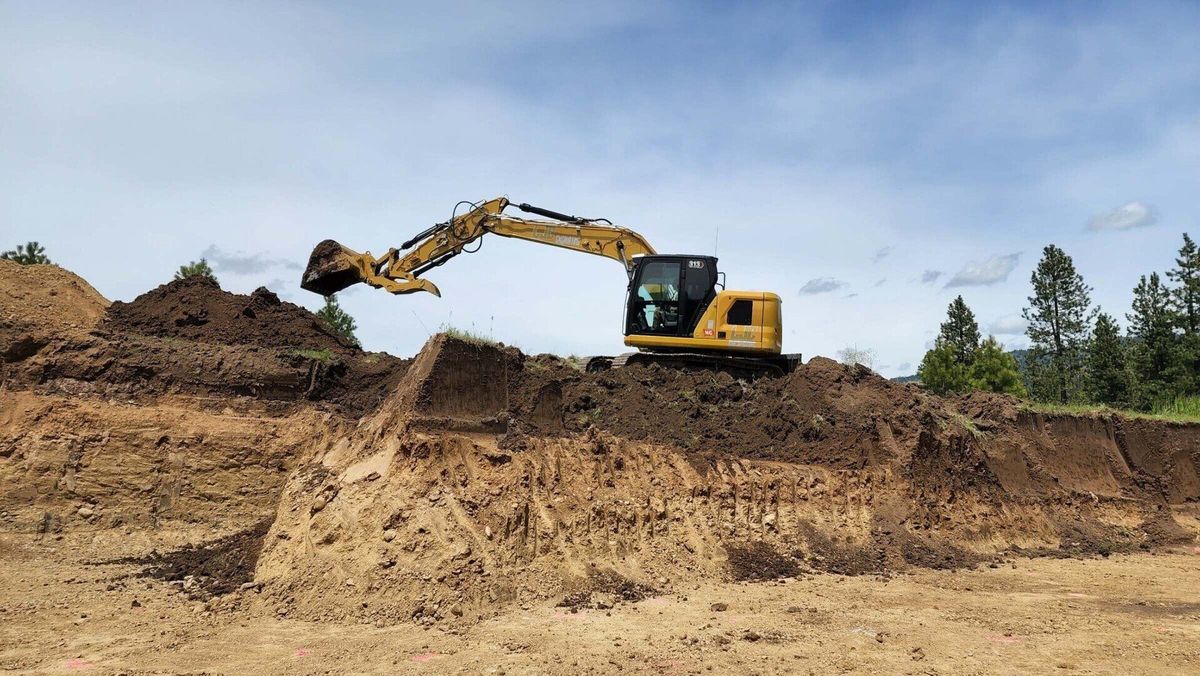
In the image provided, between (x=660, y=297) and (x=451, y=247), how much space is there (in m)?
4.07

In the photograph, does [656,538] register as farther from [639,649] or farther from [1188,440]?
[1188,440]

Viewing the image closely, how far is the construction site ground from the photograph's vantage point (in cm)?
753

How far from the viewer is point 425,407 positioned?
973 centimetres

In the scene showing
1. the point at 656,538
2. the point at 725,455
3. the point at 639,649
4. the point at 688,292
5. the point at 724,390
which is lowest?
the point at 639,649

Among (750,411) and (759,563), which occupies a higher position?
(750,411)

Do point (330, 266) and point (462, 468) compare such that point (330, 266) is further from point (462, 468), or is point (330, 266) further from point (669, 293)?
point (462, 468)

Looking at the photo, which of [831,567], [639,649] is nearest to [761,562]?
[831,567]

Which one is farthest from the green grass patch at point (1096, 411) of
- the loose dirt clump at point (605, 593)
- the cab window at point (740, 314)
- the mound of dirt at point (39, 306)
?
the mound of dirt at point (39, 306)

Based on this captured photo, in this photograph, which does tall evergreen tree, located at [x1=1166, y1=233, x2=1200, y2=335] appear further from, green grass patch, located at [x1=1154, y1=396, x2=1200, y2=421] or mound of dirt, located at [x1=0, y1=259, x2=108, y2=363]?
mound of dirt, located at [x1=0, y1=259, x2=108, y2=363]

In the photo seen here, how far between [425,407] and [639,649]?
12.8 ft

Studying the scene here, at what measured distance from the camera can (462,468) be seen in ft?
30.6

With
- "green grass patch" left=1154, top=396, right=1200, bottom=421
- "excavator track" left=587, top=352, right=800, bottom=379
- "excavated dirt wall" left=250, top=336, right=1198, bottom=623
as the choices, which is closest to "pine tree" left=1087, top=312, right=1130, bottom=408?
"green grass patch" left=1154, top=396, right=1200, bottom=421

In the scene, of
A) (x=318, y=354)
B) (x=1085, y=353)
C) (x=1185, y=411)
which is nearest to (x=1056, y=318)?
(x=1085, y=353)

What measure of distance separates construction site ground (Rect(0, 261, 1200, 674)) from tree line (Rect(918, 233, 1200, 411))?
75.6 feet
